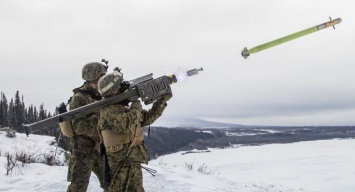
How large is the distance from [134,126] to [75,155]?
1.36 meters

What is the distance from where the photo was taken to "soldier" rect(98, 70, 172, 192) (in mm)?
5496

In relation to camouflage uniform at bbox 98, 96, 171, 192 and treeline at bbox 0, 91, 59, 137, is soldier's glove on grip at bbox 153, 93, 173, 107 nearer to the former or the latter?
camouflage uniform at bbox 98, 96, 171, 192

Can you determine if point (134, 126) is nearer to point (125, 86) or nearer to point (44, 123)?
point (125, 86)

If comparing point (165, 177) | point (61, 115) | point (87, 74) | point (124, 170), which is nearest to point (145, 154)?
point (124, 170)

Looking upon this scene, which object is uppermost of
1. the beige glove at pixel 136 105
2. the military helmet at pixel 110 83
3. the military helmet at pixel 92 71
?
the military helmet at pixel 92 71

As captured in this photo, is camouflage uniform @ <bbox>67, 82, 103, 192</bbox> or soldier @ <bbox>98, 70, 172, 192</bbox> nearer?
soldier @ <bbox>98, 70, 172, 192</bbox>

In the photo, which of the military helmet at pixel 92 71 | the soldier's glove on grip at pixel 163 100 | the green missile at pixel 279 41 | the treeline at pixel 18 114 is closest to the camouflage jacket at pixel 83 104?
the military helmet at pixel 92 71

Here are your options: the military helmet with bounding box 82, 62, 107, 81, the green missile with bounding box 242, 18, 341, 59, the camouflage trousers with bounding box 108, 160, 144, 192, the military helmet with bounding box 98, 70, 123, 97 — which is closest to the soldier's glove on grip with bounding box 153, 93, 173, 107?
the military helmet with bounding box 98, 70, 123, 97

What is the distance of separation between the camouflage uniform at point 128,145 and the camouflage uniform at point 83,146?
0.64m

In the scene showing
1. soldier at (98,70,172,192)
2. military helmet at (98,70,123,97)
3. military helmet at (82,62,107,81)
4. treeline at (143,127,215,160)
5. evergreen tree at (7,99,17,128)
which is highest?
evergreen tree at (7,99,17,128)

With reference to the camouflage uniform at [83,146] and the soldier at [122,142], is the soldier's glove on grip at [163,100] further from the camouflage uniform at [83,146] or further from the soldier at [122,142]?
the camouflage uniform at [83,146]

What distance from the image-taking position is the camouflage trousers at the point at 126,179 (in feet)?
18.1

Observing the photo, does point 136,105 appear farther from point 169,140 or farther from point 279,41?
point 169,140

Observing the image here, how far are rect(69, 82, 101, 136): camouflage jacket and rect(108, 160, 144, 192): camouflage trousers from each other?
0.83 m
